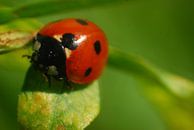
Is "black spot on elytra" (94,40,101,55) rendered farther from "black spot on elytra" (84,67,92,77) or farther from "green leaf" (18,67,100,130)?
"green leaf" (18,67,100,130)

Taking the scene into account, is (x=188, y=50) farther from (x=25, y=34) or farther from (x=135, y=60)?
(x=25, y=34)

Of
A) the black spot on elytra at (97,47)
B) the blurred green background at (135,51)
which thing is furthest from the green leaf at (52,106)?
the blurred green background at (135,51)

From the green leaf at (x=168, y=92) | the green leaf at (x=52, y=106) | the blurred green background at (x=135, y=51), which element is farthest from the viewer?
the blurred green background at (x=135, y=51)

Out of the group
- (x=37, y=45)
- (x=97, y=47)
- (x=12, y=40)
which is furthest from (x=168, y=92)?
(x=12, y=40)

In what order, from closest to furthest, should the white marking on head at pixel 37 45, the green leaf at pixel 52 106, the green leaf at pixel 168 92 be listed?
the green leaf at pixel 52 106
the white marking on head at pixel 37 45
the green leaf at pixel 168 92

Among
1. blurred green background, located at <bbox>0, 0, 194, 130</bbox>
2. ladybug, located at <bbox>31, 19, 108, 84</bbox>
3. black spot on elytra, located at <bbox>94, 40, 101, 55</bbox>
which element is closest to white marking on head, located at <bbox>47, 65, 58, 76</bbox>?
ladybug, located at <bbox>31, 19, 108, 84</bbox>

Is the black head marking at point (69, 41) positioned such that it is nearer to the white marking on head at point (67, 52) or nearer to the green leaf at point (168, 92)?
the white marking on head at point (67, 52)
